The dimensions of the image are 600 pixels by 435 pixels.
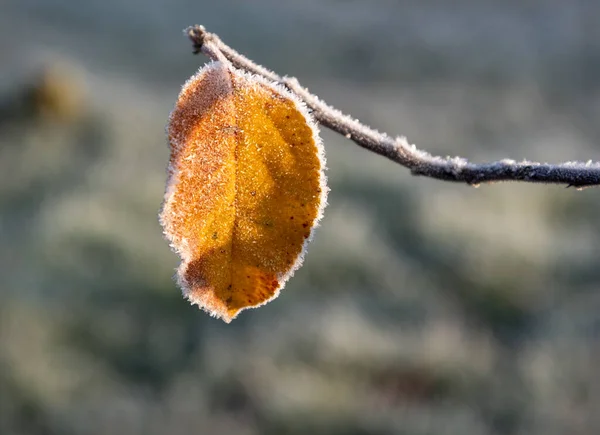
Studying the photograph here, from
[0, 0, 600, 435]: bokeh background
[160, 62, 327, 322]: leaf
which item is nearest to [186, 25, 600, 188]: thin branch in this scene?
[160, 62, 327, 322]: leaf

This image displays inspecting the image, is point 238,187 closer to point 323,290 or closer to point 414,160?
point 414,160

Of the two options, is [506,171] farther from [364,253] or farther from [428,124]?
[428,124]

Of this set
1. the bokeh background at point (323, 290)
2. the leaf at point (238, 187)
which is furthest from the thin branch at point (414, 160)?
the bokeh background at point (323, 290)

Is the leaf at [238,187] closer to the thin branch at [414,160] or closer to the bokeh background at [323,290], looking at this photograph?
the thin branch at [414,160]

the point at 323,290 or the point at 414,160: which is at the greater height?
the point at 323,290

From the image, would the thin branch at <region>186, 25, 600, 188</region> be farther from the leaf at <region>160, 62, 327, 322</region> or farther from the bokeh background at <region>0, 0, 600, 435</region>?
the bokeh background at <region>0, 0, 600, 435</region>

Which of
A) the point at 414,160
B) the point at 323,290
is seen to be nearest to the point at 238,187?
the point at 414,160
